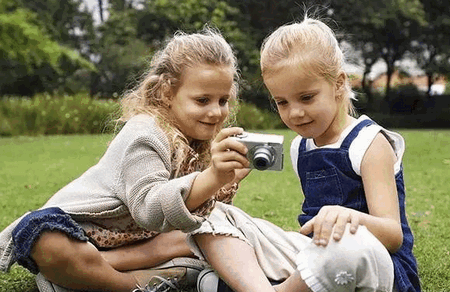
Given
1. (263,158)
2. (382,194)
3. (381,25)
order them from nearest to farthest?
(263,158)
(382,194)
(381,25)

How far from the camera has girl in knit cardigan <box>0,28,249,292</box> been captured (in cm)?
222

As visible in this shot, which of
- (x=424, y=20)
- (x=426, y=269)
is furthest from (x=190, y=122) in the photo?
(x=424, y=20)

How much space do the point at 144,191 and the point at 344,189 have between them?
0.67 m

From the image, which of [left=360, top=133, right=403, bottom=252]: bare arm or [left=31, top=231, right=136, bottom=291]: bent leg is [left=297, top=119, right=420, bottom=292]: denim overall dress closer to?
[left=360, top=133, right=403, bottom=252]: bare arm

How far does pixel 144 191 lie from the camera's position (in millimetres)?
2227

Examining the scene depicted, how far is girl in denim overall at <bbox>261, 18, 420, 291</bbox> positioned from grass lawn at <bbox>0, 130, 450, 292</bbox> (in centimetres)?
69

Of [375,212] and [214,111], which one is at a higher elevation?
[214,111]

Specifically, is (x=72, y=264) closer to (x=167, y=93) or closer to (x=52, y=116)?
(x=167, y=93)

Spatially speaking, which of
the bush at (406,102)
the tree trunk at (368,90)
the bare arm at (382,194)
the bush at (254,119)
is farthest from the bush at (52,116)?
the tree trunk at (368,90)

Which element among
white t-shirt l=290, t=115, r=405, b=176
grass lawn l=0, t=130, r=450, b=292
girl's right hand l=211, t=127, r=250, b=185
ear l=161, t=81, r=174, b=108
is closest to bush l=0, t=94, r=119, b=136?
grass lawn l=0, t=130, r=450, b=292

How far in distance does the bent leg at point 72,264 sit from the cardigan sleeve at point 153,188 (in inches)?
9.4

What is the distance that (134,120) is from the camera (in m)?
2.56

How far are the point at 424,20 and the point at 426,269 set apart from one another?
84.3 feet

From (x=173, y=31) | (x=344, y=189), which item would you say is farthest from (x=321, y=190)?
(x=173, y=31)
